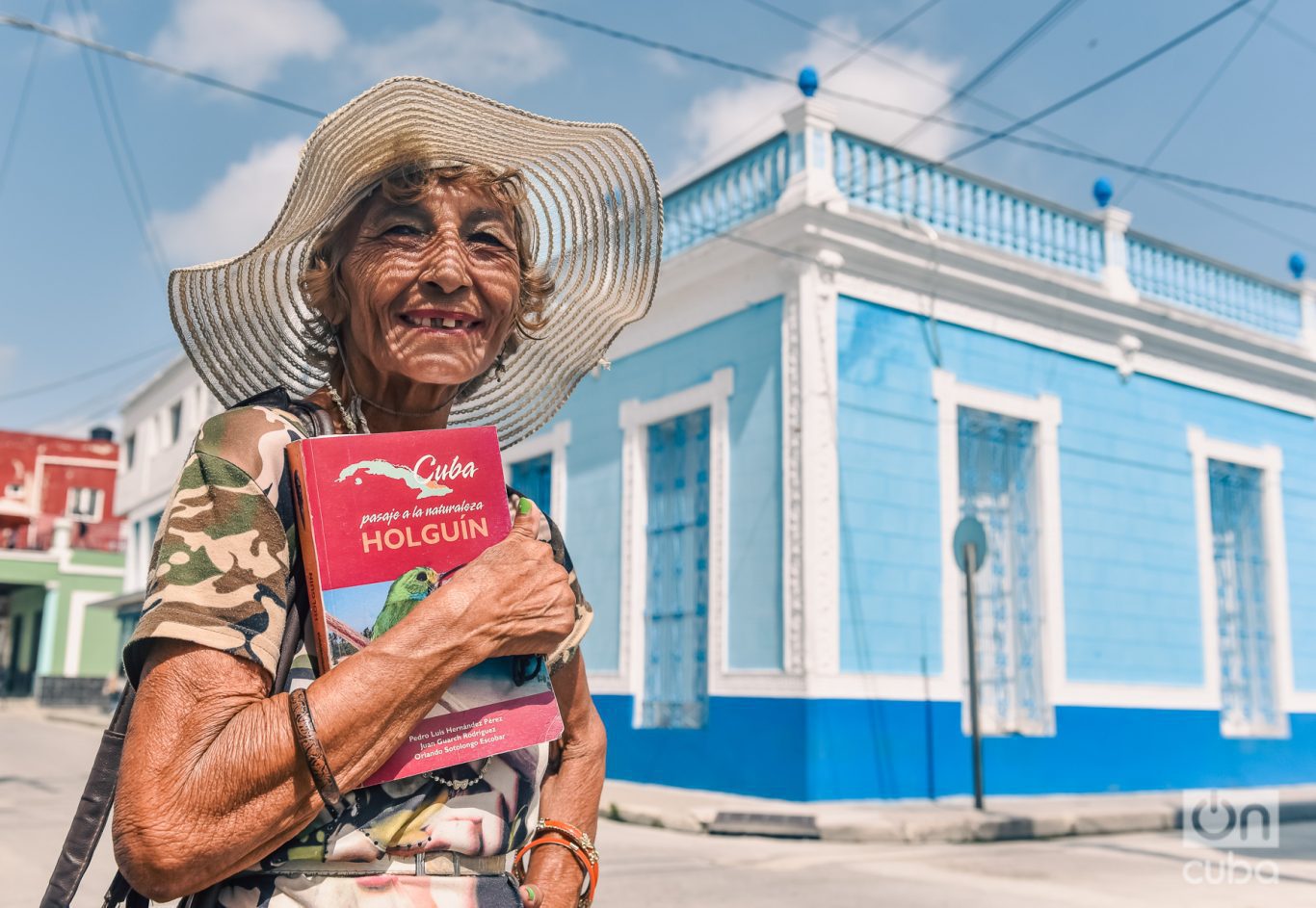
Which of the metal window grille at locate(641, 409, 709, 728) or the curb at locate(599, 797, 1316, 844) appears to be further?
the metal window grille at locate(641, 409, 709, 728)

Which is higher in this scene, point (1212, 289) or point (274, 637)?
point (1212, 289)

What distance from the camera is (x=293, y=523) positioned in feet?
3.84

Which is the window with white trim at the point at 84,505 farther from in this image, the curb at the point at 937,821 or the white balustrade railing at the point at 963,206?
the white balustrade railing at the point at 963,206

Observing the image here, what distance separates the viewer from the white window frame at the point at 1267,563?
11.9 m

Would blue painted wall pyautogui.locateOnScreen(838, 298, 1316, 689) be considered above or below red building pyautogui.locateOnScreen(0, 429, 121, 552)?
below

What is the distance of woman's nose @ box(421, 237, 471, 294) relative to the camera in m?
1.39

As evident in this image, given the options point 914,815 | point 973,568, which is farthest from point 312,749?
point 973,568

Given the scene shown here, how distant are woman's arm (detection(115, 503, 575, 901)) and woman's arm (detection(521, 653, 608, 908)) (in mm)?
395

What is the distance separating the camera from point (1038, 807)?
9.15m

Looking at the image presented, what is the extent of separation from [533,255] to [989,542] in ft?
31.9

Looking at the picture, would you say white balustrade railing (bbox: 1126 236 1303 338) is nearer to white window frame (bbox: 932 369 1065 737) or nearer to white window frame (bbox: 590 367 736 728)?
white window frame (bbox: 932 369 1065 737)

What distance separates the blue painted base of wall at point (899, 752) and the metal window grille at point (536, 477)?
2.82m

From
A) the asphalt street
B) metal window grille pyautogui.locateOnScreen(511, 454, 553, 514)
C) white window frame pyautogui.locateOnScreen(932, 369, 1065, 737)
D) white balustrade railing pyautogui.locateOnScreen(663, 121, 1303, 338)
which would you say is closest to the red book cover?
the asphalt street

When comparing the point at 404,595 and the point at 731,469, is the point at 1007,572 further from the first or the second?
the point at 404,595
